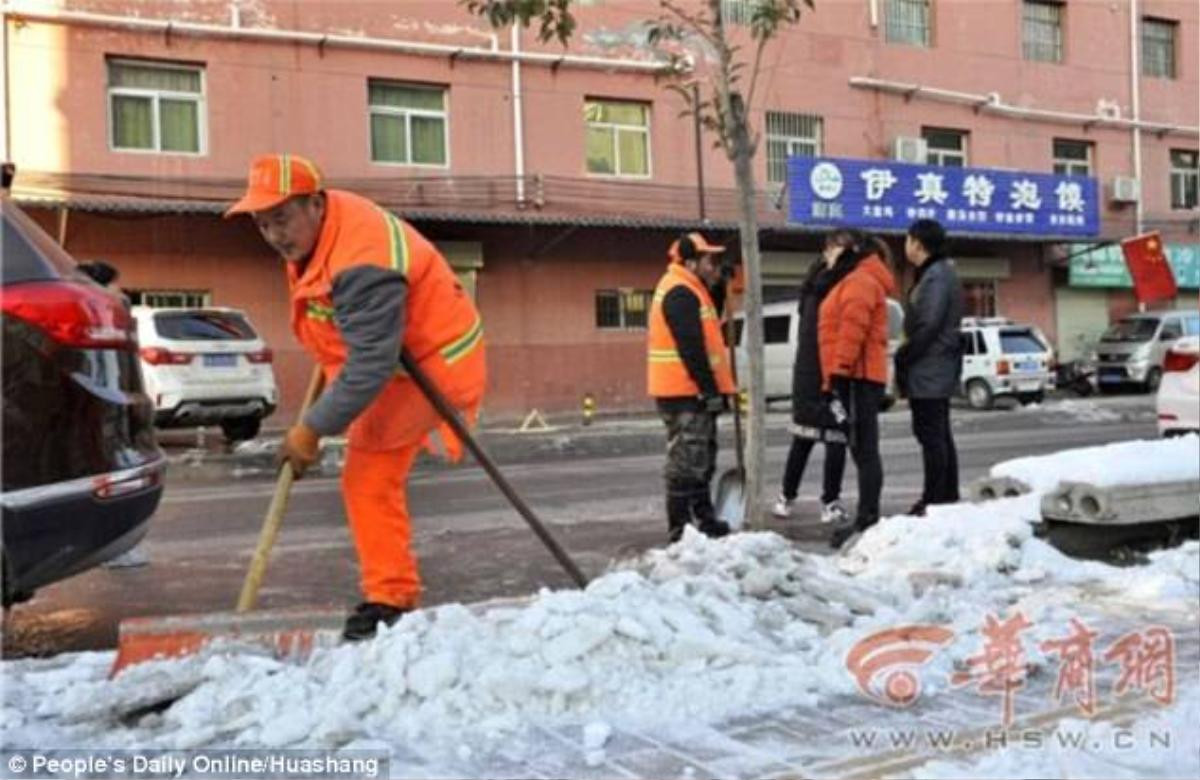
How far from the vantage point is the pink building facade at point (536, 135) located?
1848 cm

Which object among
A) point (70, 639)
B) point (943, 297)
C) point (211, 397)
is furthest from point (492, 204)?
point (70, 639)

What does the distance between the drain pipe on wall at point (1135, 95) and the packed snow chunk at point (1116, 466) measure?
2483 centimetres

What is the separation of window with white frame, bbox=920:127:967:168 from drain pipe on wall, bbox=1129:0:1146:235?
5.11 metres

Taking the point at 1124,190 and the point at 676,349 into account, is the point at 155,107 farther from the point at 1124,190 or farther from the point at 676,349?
the point at 1124,190

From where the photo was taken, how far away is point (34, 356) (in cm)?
385

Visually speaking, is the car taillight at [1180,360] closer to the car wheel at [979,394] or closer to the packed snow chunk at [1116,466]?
the packed snow chunk at [1116,466]

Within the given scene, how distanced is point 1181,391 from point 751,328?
5.02 meters

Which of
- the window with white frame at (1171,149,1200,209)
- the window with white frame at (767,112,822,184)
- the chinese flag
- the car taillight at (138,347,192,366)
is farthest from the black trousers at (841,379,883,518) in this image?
the window with white frame at (1171,149,1200,209)

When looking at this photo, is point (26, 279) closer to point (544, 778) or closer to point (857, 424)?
point (544, 778)

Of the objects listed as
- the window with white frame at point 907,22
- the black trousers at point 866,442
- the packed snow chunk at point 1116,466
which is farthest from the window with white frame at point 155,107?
the packed snow chunk at point 1116,466

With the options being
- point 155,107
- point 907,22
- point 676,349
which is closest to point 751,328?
point 676,349

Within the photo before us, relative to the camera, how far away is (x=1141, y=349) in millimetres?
24500

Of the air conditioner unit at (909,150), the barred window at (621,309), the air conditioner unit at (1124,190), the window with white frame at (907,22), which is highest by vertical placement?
the window with white frame at (907,22)

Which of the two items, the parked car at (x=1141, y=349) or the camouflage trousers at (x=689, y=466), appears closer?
the camouflage trousers at (x=689, y=466)
